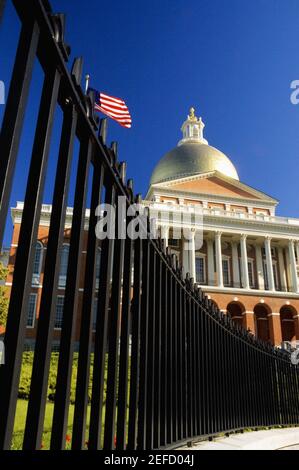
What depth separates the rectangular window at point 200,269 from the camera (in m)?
42.6

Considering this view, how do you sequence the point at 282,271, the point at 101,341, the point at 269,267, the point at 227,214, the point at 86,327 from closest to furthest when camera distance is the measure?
the point at 86,327
the point at 101,341
the point at 269,267
the point at 227,214
the point at 282,271

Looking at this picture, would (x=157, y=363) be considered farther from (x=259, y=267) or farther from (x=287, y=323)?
(x=259, y=267)

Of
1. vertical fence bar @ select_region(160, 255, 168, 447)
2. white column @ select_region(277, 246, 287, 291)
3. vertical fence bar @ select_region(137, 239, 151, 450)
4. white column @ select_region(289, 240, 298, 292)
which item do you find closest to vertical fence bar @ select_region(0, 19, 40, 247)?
vertical fence bar @ select_region(137, 239, 151, 450)

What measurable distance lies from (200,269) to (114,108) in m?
30.8

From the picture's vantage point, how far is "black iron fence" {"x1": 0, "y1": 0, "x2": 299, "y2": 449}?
4.57 feet

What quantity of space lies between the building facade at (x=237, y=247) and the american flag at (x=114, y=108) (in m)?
22.1

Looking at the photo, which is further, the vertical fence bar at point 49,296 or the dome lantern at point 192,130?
the dome lantern at point 192,130

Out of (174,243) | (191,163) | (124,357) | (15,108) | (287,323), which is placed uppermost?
(191,163)

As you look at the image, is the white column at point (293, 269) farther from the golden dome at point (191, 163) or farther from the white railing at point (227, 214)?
the golden dome at point (191, 163)

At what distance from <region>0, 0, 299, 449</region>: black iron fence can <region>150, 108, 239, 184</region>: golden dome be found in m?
44.9

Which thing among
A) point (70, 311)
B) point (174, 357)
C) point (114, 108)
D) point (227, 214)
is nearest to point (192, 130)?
point (227, 214)

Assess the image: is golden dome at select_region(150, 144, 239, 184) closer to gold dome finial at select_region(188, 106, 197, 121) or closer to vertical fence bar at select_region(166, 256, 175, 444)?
gold dome finial at select_region(188, 106, 197, 121)

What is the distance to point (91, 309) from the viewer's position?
81.0 inches

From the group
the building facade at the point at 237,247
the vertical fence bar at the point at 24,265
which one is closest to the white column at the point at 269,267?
the building facade at the point at 237,247
